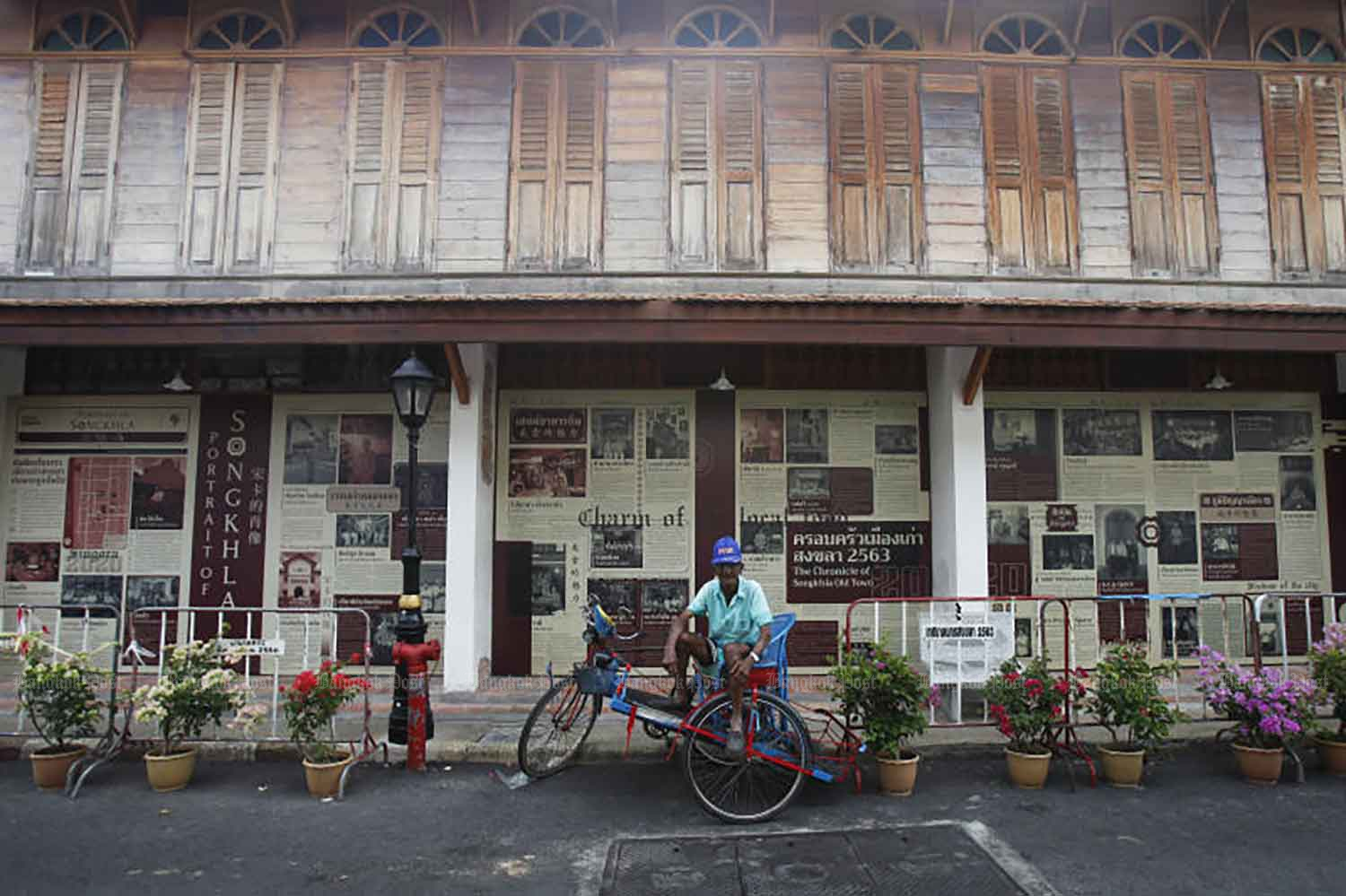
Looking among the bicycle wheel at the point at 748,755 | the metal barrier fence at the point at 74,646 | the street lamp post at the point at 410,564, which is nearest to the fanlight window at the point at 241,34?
the street lamp post at the point at 410,564

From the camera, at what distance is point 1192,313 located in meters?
8.72

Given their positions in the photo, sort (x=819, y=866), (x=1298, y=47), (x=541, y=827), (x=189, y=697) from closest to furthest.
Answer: (x=819, y=866), (x=541, y=827), (x=189, y=697), (x=1298, y=47)

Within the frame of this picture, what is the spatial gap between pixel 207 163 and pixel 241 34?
178cm

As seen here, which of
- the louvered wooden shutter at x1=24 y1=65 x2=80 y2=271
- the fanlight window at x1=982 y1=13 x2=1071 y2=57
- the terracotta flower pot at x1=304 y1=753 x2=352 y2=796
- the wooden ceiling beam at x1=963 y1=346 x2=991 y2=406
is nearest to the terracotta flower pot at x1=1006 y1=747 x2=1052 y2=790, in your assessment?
the wooden ceiling beam at x1=963 y1=346 x2=991 y2=406

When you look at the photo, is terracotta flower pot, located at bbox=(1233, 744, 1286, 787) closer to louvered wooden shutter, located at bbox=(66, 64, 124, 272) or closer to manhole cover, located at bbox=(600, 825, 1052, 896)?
manhole cover, located at bbox=(600, 825, 1052, 896)

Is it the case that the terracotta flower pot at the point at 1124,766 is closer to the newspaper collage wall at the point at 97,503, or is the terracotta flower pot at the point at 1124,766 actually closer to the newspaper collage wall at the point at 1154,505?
the newspaper collage wall at the point at 1154,505

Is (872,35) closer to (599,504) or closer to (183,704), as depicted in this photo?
(599,504)

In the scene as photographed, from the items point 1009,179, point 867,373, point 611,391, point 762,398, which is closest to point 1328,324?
point 1009,179

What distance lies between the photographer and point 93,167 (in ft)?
32.9

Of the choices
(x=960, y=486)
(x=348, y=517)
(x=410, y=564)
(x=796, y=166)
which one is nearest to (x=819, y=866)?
(x=410, y=564)

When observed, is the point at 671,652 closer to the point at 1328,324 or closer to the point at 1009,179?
the point at 1009,179

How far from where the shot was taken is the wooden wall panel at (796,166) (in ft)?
32.4

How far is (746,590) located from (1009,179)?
274 inches

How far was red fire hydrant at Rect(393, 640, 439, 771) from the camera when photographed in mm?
6746
